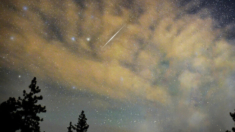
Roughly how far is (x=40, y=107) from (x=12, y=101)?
5407 mm

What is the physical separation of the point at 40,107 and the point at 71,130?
48.9 ft

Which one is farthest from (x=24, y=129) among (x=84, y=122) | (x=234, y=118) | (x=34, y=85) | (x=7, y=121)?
(x=234, y=118)

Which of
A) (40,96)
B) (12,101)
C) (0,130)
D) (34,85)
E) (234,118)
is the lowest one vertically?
(234,118)

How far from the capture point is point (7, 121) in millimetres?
7266

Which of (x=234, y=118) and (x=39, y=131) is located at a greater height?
(x=39, y=131)

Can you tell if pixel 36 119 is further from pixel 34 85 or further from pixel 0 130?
pixel 0 130

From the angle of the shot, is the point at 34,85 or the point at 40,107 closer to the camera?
the point at 40,107

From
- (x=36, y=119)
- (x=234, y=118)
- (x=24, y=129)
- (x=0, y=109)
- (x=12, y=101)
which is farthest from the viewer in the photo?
(x=234, y=118)

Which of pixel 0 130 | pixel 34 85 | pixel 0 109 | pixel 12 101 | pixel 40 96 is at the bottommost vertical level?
pixel 0 130

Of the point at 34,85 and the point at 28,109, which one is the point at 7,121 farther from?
the point at 34,85

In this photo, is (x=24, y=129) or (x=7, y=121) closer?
(x=7, y=121)

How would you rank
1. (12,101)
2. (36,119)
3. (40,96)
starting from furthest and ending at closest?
(40,96)
(36,119)
(12,101)

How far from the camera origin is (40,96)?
13461 millimetres

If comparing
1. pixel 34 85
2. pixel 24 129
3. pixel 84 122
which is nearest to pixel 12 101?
pixel 24 129
